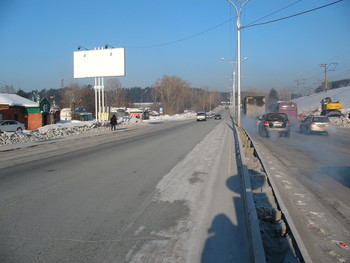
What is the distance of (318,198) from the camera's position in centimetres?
682

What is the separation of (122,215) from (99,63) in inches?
1480

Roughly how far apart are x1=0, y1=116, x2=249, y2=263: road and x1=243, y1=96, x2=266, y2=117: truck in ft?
131

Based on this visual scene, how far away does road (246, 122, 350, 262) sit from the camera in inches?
178

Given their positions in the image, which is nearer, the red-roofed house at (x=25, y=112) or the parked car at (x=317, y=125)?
the parked car at (x=317, y=125)

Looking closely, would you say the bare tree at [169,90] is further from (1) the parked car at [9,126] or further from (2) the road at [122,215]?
(2) the road at [122,215]

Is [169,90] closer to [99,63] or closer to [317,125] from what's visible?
[99,63]

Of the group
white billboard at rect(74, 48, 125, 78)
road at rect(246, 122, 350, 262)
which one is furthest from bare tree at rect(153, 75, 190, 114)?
road at rect(246, 122, 350, 262)

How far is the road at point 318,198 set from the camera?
4.53m

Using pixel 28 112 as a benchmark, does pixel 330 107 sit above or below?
above

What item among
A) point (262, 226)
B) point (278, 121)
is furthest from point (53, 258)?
point (278, 121)

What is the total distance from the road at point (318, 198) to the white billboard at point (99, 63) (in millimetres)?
31021

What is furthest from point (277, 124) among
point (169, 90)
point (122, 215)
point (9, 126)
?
point (169, 90)

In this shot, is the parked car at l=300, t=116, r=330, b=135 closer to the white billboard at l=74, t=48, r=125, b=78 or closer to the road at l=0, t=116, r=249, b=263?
the road at l=0, t=116, r=249, b=263

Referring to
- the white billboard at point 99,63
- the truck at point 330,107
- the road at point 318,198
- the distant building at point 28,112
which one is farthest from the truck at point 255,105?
the road at point 318,198
